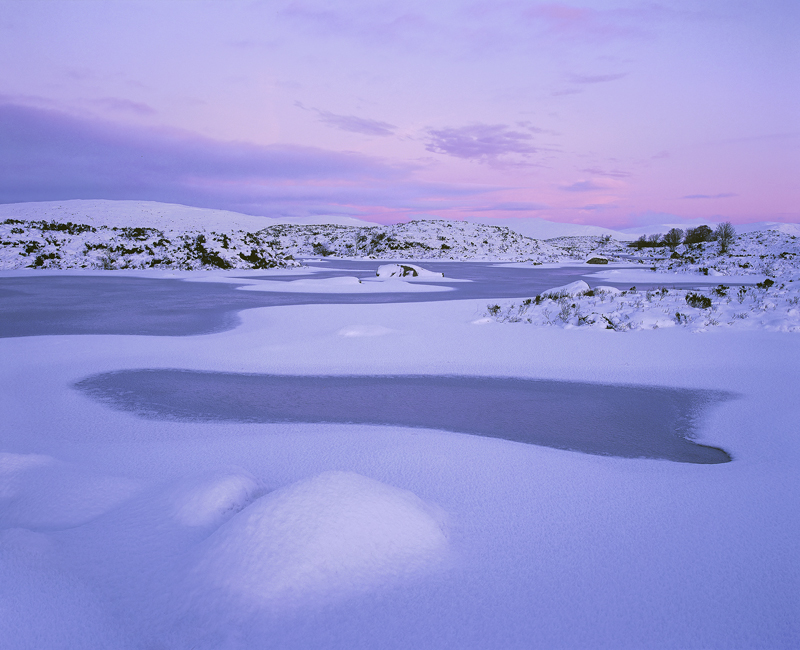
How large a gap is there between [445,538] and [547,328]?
8.02 metres

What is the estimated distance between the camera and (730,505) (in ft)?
10.3

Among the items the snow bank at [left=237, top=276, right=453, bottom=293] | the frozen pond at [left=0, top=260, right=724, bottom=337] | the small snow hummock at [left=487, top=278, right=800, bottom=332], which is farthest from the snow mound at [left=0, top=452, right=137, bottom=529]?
the snow bank at [left=237, top=276, right=453, bottom=293]

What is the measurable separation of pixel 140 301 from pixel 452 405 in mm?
12386

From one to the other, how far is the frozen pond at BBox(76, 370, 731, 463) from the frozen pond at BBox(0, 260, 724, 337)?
387 cm

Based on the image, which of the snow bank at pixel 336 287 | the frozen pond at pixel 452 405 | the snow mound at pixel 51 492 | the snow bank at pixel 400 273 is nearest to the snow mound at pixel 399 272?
the snow bank at pixel 400 273

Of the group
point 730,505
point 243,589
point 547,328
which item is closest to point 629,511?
point 730,505

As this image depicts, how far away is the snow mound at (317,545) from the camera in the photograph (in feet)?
7.05

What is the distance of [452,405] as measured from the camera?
5.52 metres

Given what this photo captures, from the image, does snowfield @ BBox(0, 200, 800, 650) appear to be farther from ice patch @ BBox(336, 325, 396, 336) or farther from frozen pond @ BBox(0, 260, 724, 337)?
frozen pond @ BBox(0, 260, 724, 337)

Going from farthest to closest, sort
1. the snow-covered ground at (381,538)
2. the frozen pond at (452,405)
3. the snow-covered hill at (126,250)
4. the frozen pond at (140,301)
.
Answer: the snow-covered hill at (126,250) → the frozen pond at (140,301) → the frozen pond at (452,405) → the snow-covered ground at (381,538)

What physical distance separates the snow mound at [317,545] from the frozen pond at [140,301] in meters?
7.85

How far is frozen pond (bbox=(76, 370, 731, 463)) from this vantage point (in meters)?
4.57

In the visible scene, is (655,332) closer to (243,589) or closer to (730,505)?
(730,505)

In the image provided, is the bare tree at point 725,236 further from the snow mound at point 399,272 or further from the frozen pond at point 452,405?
the frozen pond at point 452,405
